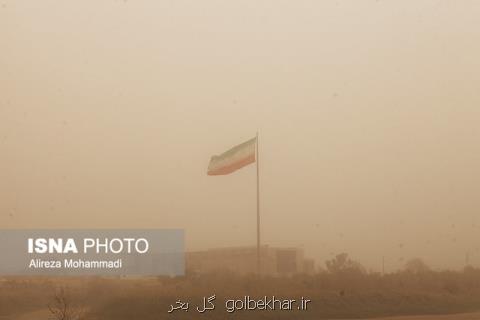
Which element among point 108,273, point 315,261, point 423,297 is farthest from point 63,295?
point 423,297

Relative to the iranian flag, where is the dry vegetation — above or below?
below

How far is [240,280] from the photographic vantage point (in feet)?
16.3

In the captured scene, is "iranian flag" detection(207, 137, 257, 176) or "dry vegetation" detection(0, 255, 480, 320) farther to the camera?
"iranian flag" detection(207, 137, 257, 176)

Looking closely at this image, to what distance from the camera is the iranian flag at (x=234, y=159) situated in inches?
198

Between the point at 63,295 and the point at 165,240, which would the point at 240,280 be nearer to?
the point at 165,240

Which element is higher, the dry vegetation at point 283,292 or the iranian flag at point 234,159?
the iranian flag at point 234,159

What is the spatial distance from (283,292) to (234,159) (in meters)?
1.05

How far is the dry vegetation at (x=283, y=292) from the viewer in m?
4.89

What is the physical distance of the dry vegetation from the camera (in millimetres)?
4891

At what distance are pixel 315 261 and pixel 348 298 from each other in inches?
14.8

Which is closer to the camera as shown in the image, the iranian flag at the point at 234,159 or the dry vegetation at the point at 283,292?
the dry vegetation at the point at 283,292

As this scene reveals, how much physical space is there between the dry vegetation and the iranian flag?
790 mm

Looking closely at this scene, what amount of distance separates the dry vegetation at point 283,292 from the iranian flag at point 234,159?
790 mm

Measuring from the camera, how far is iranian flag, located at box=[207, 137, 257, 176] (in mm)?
A: 5020
